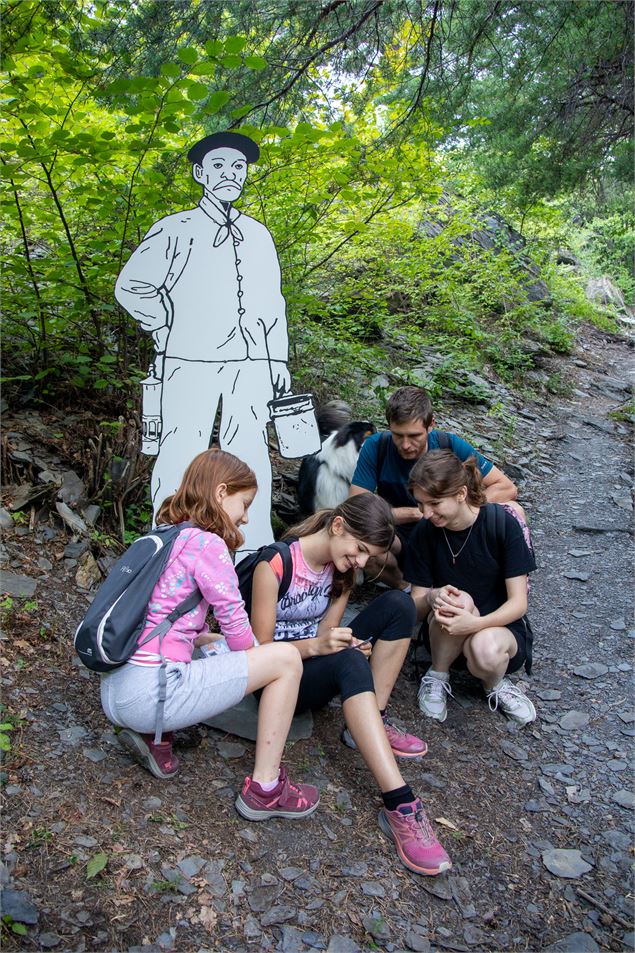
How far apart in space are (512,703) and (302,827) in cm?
137

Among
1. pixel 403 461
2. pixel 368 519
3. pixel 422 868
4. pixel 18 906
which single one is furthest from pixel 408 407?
pixel 18 906

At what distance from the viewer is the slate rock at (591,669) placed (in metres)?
3.85

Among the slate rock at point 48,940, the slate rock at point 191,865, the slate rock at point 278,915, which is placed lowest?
the slate rock at point 278,915

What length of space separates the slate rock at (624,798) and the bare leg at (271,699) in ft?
5.05

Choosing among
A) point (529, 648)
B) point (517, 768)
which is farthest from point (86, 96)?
point (517, 768)

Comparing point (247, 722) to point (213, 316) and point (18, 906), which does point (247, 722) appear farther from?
point (213, 316)

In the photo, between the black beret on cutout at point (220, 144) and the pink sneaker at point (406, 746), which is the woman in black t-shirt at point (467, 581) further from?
the black beret on cutout at point (220, 144)

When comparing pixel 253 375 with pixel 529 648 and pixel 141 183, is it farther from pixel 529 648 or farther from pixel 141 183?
pixel 529 648

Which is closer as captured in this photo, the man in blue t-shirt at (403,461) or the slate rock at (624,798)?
the slate rock at (624,798)

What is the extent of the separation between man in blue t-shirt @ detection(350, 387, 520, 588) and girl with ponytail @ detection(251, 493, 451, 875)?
91cm

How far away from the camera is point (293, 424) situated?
3967 millimetres

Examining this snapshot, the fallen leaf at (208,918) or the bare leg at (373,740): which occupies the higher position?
the bare leg at (373,740)

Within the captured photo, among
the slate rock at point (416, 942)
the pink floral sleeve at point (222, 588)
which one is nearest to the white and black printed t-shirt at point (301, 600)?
the pink floral sleeve at point (222, 588)

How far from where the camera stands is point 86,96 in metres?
4.23
